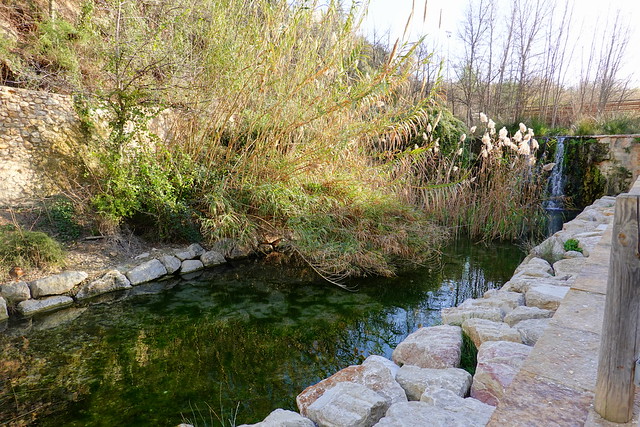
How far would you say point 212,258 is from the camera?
4566mm

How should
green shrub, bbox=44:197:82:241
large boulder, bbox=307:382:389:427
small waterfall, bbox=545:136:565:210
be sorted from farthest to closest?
small waterfall, bbox=545:136:565:210 < green shrub, bbox=44:197:82:241 < large boulder, bbox=307:382:389:427

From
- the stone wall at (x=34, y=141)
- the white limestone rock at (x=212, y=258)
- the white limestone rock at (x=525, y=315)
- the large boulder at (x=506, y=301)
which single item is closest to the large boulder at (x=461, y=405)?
the white limestone rock at (x=525, y=315)

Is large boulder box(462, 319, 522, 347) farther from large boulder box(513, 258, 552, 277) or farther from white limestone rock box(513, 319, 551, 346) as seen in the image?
large boulder box(513, 258, 552, 277)

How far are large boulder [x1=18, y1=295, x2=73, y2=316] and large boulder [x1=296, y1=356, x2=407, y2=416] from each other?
8.40 ft

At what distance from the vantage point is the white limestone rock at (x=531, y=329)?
1.86m

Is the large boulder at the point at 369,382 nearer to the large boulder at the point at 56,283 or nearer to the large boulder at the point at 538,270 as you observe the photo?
the large boulder at the point at 538,270

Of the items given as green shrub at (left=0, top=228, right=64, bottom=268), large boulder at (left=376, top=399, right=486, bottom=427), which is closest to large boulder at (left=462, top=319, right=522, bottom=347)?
large boulder at (left=376, top=399, right=486, bottom=427)

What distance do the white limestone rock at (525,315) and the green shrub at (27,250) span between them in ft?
12.1

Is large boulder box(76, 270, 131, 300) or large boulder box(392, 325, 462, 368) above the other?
large boulder box(392, 325, 462, 368)

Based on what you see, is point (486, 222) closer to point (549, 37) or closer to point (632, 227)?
point (632, 227)

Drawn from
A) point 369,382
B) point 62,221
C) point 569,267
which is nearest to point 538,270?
point 569,267

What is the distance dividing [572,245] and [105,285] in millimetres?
4242

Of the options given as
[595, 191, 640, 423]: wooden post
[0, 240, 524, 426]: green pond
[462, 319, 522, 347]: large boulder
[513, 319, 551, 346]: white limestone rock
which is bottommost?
[0, 240, 524, 426]: green pond

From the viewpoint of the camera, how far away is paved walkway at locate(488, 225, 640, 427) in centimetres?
105
